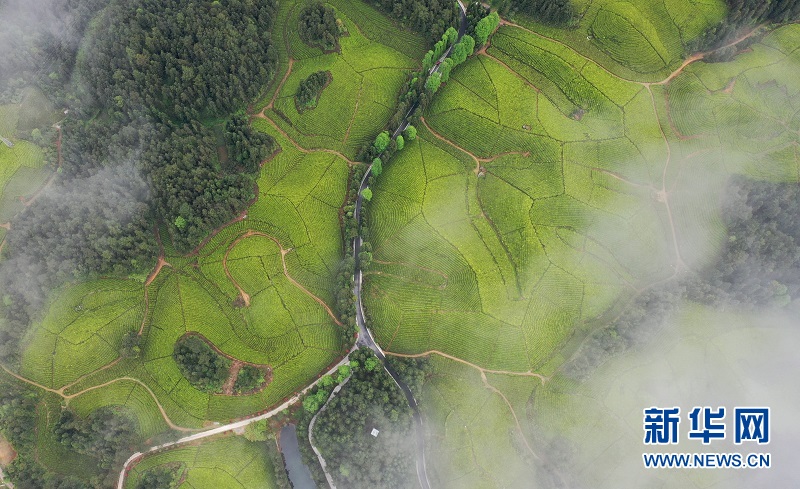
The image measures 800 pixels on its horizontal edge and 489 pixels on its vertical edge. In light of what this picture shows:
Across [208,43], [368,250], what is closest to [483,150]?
[368,250]

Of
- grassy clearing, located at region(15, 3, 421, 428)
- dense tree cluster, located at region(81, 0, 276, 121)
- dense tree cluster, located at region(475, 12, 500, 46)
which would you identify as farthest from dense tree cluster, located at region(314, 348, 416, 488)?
dense tree cluster, located at region(475, 12, 500, 46)

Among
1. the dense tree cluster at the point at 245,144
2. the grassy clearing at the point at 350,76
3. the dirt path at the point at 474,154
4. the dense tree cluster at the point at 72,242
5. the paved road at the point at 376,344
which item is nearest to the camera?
the paved road at the point at 376,344

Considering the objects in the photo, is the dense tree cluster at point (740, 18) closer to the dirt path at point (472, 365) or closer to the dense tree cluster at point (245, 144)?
the dirt path at point (472, 365)

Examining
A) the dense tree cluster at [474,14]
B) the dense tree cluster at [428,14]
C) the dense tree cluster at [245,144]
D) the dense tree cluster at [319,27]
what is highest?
the dense tree cluster at [474,14]

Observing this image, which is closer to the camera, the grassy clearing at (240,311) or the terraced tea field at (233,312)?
the terraced tea field at (233,312)

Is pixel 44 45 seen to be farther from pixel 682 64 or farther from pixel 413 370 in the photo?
pixel 682 64

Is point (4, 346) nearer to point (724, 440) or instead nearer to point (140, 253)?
point (140, 253)

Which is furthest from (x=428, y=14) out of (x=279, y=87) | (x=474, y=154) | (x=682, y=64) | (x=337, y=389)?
(x=337, y=389)

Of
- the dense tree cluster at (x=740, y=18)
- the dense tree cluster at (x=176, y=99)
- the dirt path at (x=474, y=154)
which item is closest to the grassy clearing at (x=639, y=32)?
the dense tree cluster at (x=740, y=18)
